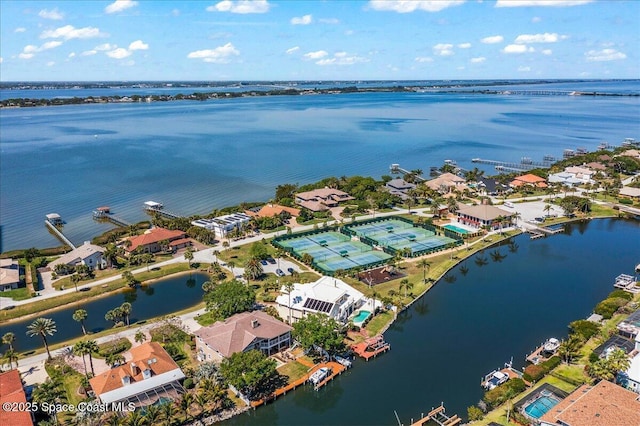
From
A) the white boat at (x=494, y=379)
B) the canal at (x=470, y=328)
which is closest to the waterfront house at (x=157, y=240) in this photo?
the canal at (x=470, y=328)

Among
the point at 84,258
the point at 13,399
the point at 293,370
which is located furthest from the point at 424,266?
the point at 84,258

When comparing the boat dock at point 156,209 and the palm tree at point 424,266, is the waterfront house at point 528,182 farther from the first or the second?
the boat dock at point 156,209

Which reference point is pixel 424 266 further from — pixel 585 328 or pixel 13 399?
pixel 13 399

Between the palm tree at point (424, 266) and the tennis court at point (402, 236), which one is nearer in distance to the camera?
the palm tree at point (424, 266)

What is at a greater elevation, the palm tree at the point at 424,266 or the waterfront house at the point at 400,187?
the waterfront house at the point at 400,187

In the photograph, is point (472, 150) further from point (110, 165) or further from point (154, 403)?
point (154, 403)

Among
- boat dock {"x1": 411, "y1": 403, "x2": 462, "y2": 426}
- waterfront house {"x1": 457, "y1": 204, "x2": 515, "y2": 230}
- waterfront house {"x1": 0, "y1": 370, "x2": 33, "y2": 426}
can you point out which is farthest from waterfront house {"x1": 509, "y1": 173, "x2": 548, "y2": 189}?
waterfront house {"x1": 0, "y1": 370, "x2": 33, "y2": 426}
